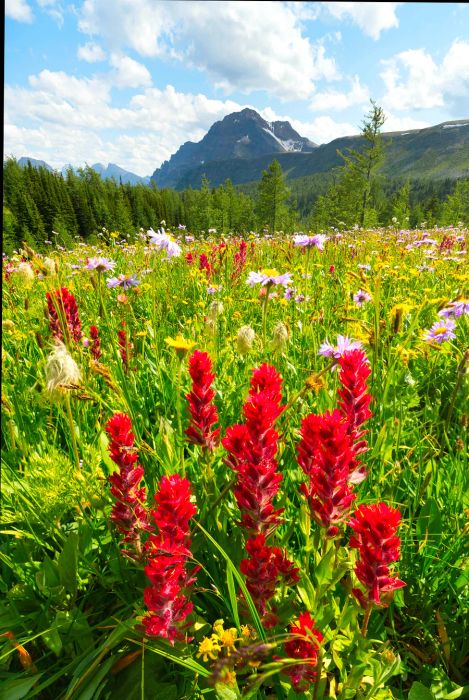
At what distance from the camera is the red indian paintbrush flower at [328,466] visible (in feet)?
3.46

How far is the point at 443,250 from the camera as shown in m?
7.33

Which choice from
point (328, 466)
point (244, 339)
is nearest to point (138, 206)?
point (244, 339)

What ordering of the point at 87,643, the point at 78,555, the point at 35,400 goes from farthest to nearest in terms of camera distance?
1. the point at 35,400
2. the point at 78,555
3. the point at 87,643

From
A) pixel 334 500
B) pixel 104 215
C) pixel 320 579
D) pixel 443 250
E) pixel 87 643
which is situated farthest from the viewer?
pixel 104 215

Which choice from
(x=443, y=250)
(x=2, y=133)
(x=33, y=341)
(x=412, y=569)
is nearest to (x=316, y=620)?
(x=412, y=569)

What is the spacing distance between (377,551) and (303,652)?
36 centimetres

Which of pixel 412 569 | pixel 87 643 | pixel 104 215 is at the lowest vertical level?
pixel 87 643

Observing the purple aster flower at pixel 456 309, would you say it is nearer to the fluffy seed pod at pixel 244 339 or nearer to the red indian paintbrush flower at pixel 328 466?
the fluffy seed pod at pixel 244 339

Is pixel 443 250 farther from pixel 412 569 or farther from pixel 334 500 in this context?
pixel 334 500

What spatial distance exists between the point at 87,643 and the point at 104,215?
9170cm

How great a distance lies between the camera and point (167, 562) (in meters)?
1.00

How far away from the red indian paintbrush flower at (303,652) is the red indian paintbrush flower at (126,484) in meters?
0.59

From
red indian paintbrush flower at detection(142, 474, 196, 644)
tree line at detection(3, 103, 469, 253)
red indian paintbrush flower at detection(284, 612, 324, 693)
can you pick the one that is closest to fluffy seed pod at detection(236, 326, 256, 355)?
red indian paintbrush flower at detection(142, 474, 196, 644)

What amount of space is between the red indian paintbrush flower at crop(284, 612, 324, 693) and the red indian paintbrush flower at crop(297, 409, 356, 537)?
247 millimetres
